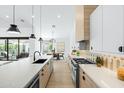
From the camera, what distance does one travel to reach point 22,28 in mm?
10141

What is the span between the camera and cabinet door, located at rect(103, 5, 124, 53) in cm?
203

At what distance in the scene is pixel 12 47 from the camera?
10.6 m

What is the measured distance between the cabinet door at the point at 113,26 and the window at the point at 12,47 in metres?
8.60

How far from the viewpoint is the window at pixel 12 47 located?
1055 cm

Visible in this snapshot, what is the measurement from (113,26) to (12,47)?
950 cm

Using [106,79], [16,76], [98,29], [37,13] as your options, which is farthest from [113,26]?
[37,13]

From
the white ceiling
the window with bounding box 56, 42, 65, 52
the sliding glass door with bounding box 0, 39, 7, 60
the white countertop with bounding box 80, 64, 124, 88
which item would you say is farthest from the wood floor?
the window with bounding box 56, 42, 65, 52

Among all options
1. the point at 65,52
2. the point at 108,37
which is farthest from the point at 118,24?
the point at 65,52

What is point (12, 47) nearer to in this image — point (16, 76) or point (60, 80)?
point (60, 80)

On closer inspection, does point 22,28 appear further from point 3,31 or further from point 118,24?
point 118,24

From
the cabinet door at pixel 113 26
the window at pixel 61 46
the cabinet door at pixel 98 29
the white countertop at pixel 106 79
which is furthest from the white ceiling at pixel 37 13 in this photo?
the window at pixel 61 46

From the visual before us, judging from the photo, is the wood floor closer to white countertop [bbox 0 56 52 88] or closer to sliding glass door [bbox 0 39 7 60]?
white countertop [bbox 0 56 52 88]

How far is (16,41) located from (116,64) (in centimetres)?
934

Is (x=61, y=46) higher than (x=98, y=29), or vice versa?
(x=98, y=29)
